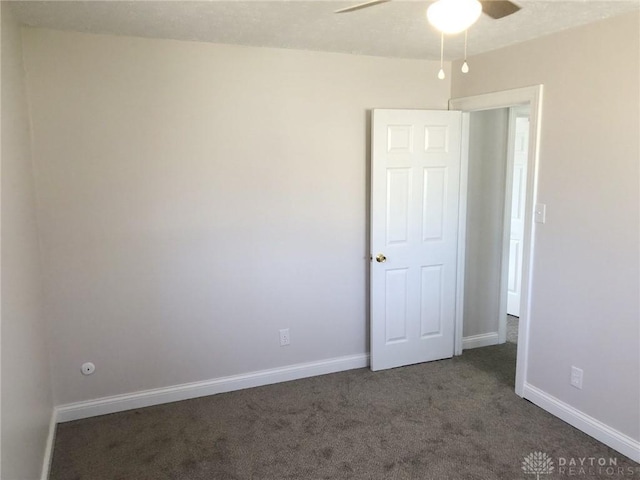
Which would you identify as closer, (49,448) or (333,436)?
(49,448)

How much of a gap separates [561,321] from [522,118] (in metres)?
2.38

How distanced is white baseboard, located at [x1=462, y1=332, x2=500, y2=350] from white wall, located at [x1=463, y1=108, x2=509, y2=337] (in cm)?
3

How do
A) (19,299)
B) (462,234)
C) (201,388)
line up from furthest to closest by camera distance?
(462,234), (201,388), (19,299)

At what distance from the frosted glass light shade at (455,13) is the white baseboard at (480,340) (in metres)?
3.03

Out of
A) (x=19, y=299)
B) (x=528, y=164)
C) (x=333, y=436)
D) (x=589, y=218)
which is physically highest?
(x=528, y=164)

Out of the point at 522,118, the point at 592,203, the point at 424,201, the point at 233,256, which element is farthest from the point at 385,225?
the point at 522,118

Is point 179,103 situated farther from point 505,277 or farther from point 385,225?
point 505,277

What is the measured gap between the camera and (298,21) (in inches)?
102

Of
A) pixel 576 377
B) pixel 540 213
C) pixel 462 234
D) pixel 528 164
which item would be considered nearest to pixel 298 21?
pixel 528 164

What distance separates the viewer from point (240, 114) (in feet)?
10.5

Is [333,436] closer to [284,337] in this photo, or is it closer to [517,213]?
[284,337]

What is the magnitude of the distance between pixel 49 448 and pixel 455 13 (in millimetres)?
2973

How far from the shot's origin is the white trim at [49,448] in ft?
8.07

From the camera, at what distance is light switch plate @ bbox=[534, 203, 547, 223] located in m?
2.98
